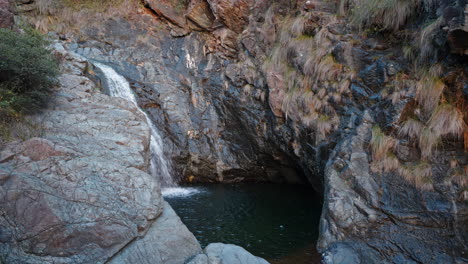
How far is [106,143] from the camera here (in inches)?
227

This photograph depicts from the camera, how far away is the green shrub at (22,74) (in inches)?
216

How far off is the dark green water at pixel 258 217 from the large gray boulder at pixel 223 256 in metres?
1.31

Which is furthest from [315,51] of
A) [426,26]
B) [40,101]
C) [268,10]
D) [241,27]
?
[40,101]

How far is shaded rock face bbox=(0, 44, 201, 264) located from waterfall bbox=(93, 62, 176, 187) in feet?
11.5

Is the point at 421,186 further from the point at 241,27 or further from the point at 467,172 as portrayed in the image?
the point at 241,27

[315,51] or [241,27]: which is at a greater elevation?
[241,27]

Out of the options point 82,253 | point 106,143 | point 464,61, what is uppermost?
point 464,61

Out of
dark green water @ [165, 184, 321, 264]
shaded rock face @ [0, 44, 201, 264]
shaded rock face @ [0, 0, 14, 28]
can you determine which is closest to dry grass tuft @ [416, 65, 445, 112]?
dark green water @ [165, 184, 321, 264]

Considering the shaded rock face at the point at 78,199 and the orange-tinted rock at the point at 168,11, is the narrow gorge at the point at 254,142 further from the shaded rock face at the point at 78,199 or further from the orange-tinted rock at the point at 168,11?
the orange-tinted rock at the point at 168,11

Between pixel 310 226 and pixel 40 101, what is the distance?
21.1 ft

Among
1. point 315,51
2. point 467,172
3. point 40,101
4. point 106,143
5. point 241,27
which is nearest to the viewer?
point 467,172

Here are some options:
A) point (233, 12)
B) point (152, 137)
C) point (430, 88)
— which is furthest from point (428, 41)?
point (152, 137)

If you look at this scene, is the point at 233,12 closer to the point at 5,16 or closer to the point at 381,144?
the point at 5,16

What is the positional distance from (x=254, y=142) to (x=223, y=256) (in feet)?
19.4
